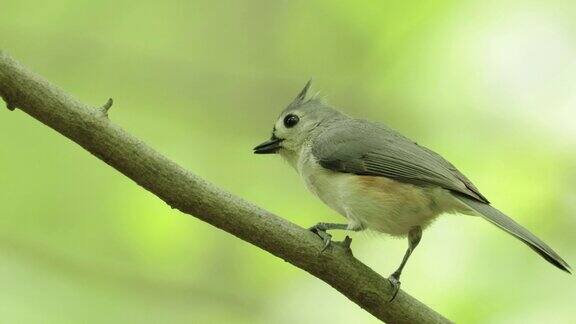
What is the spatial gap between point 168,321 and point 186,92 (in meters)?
1.57

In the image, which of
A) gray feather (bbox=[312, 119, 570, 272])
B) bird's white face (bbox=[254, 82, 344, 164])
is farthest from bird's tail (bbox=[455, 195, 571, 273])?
bird's white face (bbox=[254, 82, 344, 164])

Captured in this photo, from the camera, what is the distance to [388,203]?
12.1 feet

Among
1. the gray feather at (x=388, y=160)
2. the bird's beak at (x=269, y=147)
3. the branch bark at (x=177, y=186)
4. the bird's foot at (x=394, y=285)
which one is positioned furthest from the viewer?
the bird's beak at (x=269, y=147)

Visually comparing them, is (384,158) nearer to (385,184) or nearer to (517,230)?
(385,184)

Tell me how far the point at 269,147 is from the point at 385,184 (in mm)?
906

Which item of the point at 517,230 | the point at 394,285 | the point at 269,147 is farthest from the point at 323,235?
the point at 269,147

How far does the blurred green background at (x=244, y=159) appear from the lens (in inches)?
190

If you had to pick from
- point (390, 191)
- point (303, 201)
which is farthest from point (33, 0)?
point (390, 191)

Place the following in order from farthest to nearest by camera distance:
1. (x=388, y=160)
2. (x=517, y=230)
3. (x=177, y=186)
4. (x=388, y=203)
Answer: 1. (x=388, y=160)
2. (x=388, y=203)
3. (x=517, y=230)
4. (x=177, y=186)

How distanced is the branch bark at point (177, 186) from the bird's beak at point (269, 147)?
127 cm

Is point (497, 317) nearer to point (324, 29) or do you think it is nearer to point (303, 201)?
point (303, 201)

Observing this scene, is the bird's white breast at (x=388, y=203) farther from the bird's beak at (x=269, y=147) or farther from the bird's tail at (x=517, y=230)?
the bird's beak at (x=269, y=147)

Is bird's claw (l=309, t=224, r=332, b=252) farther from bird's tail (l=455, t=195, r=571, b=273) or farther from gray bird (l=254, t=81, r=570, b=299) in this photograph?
bird's tail (l=455, t=195, r=571, b=273)

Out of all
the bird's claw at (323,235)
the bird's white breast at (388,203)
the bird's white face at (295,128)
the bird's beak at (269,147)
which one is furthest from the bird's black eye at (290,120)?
the bird's claw at (323,235)
